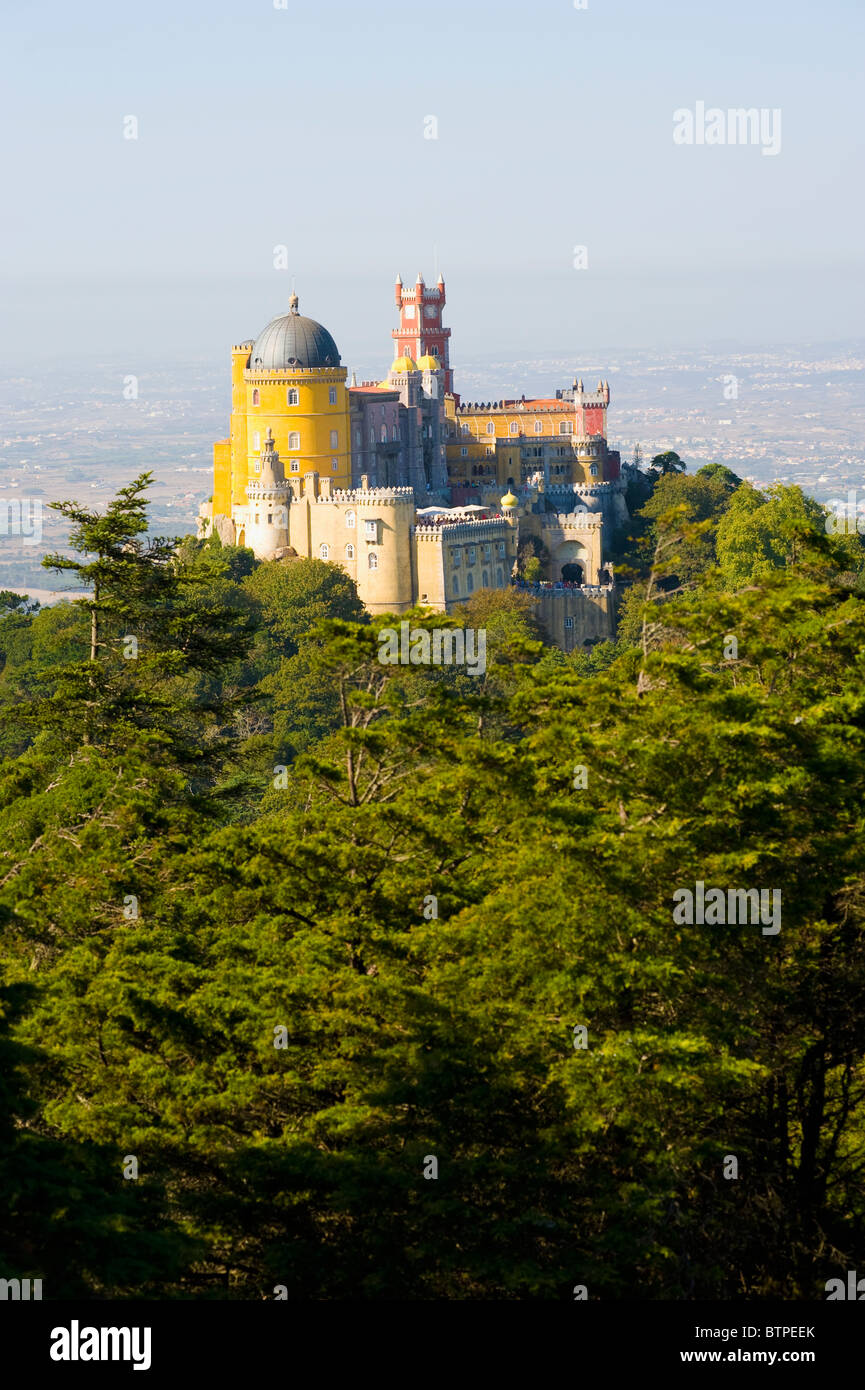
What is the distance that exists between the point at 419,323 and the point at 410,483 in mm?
22545

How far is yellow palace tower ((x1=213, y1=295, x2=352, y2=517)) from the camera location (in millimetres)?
102062

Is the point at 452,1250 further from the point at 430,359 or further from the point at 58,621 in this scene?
the point at 430,359

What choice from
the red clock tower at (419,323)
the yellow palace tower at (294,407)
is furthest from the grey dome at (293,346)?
the red clock tower at (419,323)

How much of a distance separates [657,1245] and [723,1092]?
220 centimetres

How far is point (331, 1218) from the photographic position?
84.6ft

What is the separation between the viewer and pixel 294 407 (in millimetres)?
102125

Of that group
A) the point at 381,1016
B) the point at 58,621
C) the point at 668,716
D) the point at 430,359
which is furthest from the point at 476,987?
the point at 430,359

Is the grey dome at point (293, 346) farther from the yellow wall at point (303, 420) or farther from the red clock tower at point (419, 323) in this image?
the red clock tower at point (419, 323)

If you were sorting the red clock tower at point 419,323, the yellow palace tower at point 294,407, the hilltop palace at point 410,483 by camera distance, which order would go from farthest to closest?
the red clock tower at point 419,323, the yellow palace tower at point 294,407, the hilltop palace at point 410,483

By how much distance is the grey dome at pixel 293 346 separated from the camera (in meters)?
102

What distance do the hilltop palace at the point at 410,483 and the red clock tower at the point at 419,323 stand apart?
31.2 ft

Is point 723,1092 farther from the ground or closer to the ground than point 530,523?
closer to the ground

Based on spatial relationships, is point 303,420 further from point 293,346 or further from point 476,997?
point 476,997

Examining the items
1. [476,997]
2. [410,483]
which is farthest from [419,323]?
[476,997]
